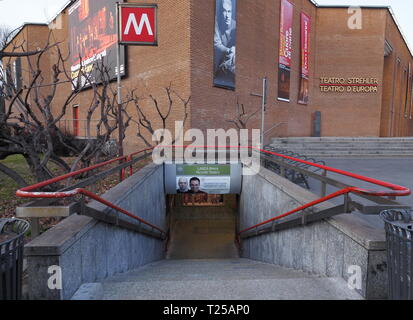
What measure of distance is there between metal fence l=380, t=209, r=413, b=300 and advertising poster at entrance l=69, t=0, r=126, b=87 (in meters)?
14.8

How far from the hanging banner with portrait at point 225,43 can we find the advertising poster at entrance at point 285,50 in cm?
564

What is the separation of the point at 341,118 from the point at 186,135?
54.2 ft

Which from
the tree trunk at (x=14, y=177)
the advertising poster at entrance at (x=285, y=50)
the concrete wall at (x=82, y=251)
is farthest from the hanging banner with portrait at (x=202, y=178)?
the advertising poster at entrance at (x=285, y=50)

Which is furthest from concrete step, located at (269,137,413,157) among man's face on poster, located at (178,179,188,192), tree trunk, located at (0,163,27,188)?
tree trunk, located at (0,163,27,188)

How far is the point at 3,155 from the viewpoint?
6871 mm

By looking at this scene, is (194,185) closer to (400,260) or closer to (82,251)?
(82,251)

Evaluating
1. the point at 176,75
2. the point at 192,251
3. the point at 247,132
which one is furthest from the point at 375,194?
the point at 247,132

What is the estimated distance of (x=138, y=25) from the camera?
20.2 feet

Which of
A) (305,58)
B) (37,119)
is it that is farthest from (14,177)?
(305,58)

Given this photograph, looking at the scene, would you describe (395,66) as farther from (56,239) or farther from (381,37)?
(56,239)

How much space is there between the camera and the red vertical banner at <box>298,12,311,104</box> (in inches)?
783

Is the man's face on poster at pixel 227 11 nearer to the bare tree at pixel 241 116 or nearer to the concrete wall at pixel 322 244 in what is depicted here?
the bare tree at pixel 241 116

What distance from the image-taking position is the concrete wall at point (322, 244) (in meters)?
2.30
